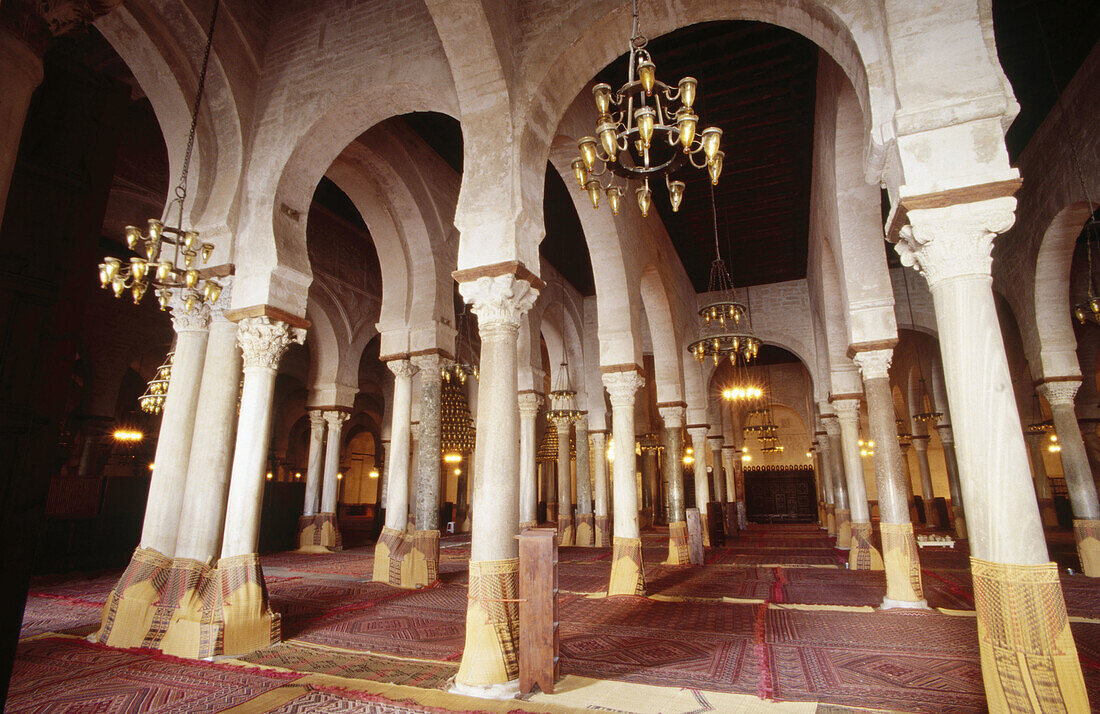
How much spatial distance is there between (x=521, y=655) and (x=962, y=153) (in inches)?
168

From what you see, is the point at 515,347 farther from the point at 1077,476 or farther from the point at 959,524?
the point at 959,524

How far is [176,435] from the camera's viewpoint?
5.40 meters

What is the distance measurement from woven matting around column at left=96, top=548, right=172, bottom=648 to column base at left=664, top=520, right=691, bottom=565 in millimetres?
7522

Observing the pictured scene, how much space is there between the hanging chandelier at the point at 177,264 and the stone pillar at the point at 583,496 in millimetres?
9611

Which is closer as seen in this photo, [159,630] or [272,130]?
[159,630]

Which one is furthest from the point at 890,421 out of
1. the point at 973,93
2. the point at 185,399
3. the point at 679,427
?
the point at 185,399

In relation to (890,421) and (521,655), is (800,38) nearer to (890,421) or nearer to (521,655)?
(890,421)

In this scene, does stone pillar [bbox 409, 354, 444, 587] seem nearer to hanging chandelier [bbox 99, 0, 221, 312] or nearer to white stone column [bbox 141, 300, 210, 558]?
white stone column [bbox 141, 300, 210, 558]

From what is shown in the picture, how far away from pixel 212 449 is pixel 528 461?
730 cm

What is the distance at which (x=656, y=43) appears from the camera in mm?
7156

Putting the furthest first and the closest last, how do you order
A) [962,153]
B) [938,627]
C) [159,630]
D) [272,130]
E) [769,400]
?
[769,400], [272,130], [938,627], [159,630], [962,153]

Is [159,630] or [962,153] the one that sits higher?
[962,153]

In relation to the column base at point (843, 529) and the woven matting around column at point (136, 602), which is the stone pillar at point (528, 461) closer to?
the woven matting around column at point (136, 602)

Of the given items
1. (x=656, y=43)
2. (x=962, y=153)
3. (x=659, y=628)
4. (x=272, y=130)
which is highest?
(x=656, y=43)
